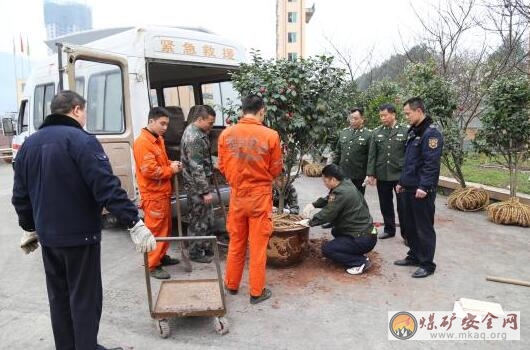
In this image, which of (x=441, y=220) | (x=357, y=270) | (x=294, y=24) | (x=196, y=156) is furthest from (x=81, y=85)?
(x=294, y=24)

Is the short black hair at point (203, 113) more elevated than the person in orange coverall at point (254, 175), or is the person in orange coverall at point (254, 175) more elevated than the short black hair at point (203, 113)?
the short black hair at point (203, 113)

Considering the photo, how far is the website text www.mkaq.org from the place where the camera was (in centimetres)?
322

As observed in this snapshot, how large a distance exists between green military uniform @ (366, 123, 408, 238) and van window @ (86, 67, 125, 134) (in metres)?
3.16

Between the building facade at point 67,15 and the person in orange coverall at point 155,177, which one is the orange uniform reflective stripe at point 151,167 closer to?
the person in orange coverall at point 155,177

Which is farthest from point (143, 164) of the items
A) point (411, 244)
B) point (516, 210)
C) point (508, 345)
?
point (516, 210)

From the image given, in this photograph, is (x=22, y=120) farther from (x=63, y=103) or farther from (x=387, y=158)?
(x=387, y=158)

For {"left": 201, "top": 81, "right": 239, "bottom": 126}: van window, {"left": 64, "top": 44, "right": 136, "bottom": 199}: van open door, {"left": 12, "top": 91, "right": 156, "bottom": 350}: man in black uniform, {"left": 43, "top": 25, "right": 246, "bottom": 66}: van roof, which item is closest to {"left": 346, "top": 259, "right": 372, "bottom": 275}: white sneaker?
{"left": 12, "top": 91, "right": 156, "bottom": 350}: man in black uniform

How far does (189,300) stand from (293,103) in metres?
2.30

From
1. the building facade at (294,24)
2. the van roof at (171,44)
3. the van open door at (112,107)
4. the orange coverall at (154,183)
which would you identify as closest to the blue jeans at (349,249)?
the orange coverall at (154,183)

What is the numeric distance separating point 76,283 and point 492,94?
20.5 ft

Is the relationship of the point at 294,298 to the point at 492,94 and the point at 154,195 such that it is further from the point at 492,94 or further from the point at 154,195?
the point at 492,94

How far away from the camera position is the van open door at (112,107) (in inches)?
202

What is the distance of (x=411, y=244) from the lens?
4.70 metres

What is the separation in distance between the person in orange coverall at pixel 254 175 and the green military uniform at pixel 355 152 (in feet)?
7.67
